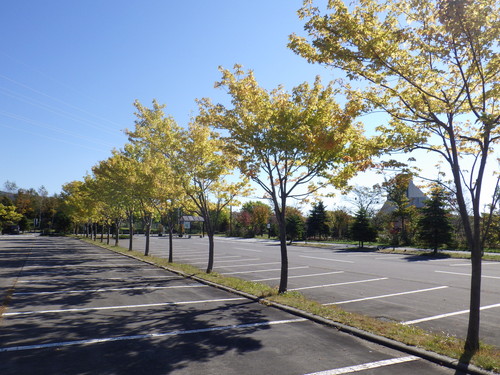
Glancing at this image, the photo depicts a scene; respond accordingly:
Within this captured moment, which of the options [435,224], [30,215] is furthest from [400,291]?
[30,215]

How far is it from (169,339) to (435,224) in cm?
2706

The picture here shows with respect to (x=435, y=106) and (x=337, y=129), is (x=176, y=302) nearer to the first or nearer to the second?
(x=337, y=129)

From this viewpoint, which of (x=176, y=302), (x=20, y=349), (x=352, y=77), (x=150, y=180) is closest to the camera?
(x=20, y=349)

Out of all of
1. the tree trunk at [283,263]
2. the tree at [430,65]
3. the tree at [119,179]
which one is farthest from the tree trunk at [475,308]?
the tree at [119,179]

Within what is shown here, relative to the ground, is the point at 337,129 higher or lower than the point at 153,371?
higher

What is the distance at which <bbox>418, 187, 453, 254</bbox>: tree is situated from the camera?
27469mm

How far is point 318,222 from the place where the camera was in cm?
4722

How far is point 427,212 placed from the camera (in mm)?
28938

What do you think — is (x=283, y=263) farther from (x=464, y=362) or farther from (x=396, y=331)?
(x=464, y=362)

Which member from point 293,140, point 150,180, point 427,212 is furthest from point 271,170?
point 427,212

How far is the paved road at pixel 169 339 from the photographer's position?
17.0 ft

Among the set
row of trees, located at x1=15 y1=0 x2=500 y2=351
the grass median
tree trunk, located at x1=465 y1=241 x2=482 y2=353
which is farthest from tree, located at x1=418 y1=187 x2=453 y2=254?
tree trunk, located at x1=465 y1=241 x2=482 y2=353

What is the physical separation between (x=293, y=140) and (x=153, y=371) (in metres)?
6.64

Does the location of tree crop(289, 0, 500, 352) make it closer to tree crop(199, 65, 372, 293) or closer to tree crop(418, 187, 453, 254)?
tree crop(199, 65, 372, 293)
